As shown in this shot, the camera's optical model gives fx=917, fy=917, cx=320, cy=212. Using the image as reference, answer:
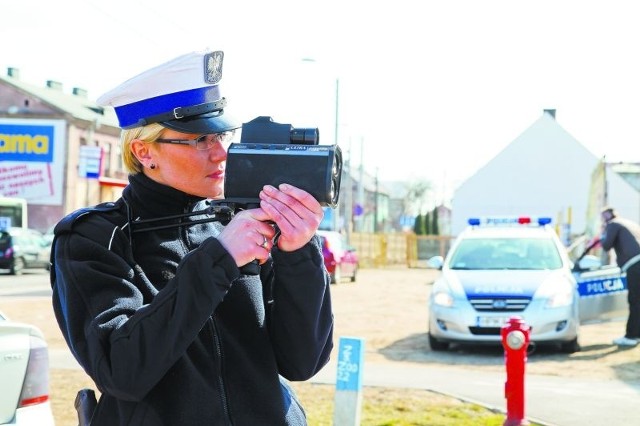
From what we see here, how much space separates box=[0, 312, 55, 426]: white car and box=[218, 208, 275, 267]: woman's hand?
269 cm

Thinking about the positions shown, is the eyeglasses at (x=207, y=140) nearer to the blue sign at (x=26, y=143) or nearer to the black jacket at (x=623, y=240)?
the black jacket at (x=623, y=240)

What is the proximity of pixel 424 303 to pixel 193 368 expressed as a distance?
19706 mm

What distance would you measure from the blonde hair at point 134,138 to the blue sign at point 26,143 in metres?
54.0

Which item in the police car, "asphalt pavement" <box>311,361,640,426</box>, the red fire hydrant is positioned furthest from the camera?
the police car

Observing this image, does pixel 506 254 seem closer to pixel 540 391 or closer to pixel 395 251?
pixel 540 391

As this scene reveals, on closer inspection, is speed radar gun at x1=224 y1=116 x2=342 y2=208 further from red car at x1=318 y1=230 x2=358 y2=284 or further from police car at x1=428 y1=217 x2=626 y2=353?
red car at x1=318 y1=230 x2=358 y2=284

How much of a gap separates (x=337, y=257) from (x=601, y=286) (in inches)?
610

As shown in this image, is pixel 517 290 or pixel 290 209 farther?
pixel 517 290

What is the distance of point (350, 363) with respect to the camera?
19.8ft

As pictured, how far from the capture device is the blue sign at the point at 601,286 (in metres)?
12.4

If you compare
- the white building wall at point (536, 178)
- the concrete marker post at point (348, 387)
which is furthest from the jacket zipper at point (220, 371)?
the white building wall at point (536, 178)

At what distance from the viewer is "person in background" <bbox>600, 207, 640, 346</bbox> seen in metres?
12.3

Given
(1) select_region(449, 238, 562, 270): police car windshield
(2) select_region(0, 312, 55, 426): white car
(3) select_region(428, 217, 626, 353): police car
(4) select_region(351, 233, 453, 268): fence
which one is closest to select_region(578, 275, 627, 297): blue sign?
(3) select_region(428, 217, 626, 353): police car

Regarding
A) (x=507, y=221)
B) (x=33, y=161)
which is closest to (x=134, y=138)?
(x=507, y=221)
